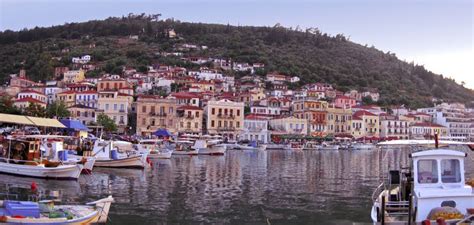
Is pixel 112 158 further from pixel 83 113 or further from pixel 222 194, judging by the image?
pixel 83 113

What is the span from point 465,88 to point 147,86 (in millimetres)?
131871

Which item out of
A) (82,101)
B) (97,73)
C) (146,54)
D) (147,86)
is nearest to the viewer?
(82,101)

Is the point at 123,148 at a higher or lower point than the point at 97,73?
lower

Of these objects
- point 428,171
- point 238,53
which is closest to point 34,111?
point 428,171

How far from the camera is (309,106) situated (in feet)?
322

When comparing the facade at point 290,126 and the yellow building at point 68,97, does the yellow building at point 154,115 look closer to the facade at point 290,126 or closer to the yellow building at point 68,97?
the yellow building at point 68,97

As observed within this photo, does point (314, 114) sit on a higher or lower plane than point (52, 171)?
higher

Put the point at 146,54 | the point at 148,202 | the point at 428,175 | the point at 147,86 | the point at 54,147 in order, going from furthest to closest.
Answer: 1. the point at 146,54
2. the point at 147,86
3. the point at 54,147
4. the point at 148,202
5. the point at 428,175

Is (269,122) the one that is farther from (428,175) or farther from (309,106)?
(428,175)

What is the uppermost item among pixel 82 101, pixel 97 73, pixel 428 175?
pixel 97 73

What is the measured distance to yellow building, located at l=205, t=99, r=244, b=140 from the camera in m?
86.0

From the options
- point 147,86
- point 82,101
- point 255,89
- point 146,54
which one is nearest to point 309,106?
point 255,89

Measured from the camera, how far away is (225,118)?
8694 cm

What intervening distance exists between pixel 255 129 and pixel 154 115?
1853cm
